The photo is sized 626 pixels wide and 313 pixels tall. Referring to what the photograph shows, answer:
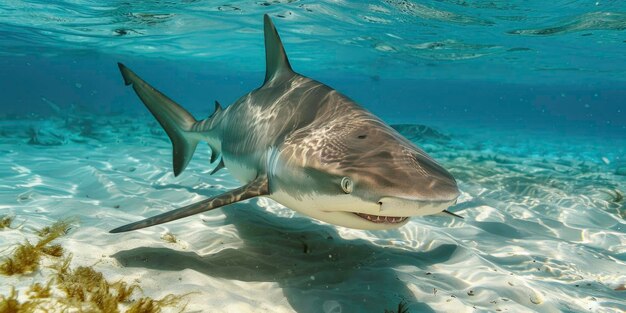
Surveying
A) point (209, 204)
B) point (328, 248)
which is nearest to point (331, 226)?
point (328, 248)

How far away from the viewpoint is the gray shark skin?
2.28 metres

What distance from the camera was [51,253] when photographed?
326 cm

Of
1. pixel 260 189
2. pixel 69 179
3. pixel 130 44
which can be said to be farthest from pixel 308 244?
pixel 130 44

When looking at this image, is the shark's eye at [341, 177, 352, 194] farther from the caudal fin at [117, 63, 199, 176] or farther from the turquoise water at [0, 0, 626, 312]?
the caudal fin at [117, 63, 199, 176]

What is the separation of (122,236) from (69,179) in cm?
468

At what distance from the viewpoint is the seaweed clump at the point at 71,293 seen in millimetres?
2273

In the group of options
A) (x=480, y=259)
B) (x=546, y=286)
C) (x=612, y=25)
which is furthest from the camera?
(x=612, y=25)

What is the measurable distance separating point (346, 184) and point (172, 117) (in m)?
4.11

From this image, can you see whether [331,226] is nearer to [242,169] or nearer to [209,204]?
[242,169]

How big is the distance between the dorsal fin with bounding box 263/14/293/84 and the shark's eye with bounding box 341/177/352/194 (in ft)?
9.72

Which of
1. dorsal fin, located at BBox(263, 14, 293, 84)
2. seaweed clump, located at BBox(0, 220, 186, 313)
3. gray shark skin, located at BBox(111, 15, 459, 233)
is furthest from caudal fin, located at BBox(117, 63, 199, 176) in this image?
seaweed clump, located at BBox(0, 220, 186, 313)

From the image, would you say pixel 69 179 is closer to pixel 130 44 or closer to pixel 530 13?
pixel 530 13

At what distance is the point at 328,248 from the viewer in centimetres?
443

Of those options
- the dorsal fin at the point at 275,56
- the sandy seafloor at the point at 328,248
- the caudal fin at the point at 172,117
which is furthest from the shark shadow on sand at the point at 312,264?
the dorsal fin at the point at 275,56
